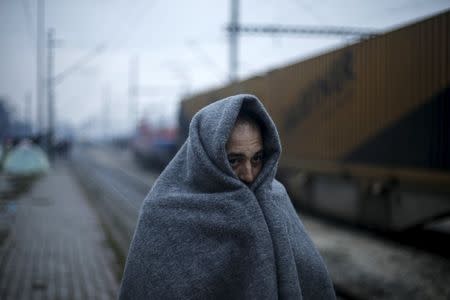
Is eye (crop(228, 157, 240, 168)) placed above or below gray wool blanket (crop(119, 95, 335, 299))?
above

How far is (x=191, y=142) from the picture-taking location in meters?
1.36

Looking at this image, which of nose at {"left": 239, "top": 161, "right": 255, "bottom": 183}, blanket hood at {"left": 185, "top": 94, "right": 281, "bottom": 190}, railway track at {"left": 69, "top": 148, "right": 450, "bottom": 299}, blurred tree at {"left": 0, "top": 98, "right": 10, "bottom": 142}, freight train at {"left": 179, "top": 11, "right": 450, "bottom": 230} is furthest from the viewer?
blurred tree at {"left": 0, "top": 98, "right": 10, "bottom": 142}

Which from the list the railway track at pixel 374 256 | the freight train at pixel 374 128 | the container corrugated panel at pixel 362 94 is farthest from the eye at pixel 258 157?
the container corrugated panel at pixel 362 94

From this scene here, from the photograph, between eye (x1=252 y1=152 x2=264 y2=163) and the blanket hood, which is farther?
eye (x1=252 y1=152 x2=264 y2=163)

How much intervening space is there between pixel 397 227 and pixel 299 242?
522 cm

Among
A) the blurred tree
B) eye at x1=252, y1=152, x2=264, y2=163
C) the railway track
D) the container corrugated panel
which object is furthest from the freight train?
the blurred tree

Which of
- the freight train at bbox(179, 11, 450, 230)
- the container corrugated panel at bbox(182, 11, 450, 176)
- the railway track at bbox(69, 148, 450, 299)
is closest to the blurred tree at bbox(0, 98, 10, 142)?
the railway track at bbox(69, 148, 450, 299)

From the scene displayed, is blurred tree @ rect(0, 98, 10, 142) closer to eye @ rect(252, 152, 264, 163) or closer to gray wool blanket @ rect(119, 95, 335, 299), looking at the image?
gray wool blanket @ rect(119, 95, 335, 299)

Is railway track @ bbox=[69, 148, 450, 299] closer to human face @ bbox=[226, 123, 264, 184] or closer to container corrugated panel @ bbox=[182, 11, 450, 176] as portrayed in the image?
container corrugated panel @ bbox=[182, 11, 450, 176]

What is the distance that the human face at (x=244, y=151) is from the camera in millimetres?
1381

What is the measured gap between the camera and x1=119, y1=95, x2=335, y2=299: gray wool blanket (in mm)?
1269

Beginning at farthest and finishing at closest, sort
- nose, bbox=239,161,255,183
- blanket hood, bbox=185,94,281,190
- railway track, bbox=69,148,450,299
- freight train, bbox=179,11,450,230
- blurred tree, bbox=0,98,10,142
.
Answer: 1. blurred tree, bbox=0,98,10,142
2. freight train, bbox=179,11,450,230
3. railway track, bbox=69,148,450,299
4. nose, bbox=239,161,255,183
5. blanket hood, bbox=185,94,281,190

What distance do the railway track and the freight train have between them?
0.43m

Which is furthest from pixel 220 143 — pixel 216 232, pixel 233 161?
pixel 216 232
